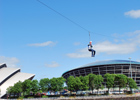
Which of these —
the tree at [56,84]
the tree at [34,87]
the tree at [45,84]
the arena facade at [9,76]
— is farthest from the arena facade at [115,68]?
the tree at [34,87]

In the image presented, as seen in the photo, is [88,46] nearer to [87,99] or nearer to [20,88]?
[87,99]

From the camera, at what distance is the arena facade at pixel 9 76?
90.2 metres

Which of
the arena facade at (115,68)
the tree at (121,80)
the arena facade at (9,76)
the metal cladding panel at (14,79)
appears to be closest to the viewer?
the tree at (121,80)

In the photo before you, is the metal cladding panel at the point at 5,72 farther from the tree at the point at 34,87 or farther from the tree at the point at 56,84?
the tree at the point at 56,84

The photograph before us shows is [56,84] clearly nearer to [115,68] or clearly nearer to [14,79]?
[14,79]

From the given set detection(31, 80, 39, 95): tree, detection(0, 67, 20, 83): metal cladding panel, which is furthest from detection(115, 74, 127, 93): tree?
detection(0, 67, 20, 83): metal cladding panel

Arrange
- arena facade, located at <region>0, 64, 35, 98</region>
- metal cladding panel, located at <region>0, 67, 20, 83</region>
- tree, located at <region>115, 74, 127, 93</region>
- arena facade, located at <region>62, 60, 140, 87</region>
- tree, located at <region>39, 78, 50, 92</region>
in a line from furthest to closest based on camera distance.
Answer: arena facade, located at <region>62, 60, 140, 87</region>
metal cladding panel, located at <region>0, 67, 20, 83</region>
arena facade, located at <region>0, 64, 35, 98</region>
tree, located at <region>115, 74, 127, 93</region>
tree, located at <region>39, 78, 50, 92</region>

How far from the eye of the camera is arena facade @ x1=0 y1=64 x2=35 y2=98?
90.2 m

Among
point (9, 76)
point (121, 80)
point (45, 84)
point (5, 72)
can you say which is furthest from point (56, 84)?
point (5, 72)

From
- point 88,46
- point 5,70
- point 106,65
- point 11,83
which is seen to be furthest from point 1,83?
point 88,46

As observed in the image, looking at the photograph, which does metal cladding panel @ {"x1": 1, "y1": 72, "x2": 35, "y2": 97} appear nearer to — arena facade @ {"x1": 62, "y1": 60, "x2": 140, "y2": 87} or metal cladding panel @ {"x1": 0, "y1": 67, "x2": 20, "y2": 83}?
metal cladding panel @ {"x1": 0, "y1": 67, "x2": 20, "y2": 83}

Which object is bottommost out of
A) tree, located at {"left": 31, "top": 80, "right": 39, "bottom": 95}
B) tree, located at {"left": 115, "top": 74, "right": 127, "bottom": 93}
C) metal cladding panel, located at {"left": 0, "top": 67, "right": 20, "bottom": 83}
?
tree, located at {"left": 31, "top": 80, "right": 39, "bottom": 95}

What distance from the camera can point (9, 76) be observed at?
319 ft

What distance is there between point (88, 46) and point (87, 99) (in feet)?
116
